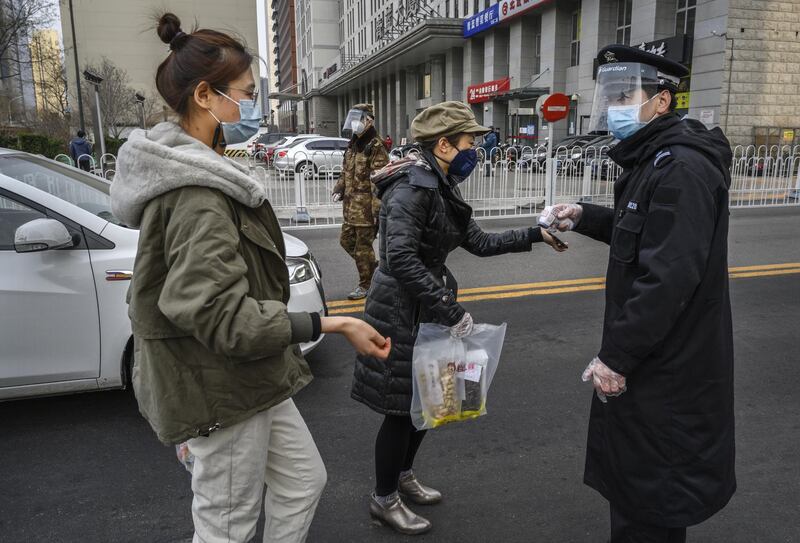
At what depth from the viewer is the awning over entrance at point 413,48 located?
128ft

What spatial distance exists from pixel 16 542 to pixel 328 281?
4988 millimetres

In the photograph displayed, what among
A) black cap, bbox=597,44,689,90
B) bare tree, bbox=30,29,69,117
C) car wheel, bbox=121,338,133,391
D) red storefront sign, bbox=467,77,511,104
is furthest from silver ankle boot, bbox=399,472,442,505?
red storefront sign, bbox=467,77,511,104

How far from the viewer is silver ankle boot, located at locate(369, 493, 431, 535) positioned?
9.21 feet

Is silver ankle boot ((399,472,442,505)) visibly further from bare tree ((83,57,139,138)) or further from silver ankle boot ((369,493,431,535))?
bare tree ((83,57,139,138))

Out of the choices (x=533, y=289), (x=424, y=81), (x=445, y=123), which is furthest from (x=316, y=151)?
(x=424, y=81)

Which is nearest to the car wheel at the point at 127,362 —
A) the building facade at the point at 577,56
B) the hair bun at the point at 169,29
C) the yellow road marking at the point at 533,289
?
the hair bun at the point at 169,29

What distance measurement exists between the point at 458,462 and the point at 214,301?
221 cm

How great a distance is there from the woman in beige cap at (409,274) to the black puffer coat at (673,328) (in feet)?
2.45

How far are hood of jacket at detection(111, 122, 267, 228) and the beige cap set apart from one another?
1243 mm

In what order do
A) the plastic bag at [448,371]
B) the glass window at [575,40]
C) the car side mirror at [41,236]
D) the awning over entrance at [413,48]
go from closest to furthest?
1. the plastic bag at [448,371]
2. the car side mirror at [41,236]
3. the glass window at [575,40]
4. the awning over entrance at [413,48]

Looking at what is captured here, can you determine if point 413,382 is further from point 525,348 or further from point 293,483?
point 525,348

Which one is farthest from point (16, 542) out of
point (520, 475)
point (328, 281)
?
point (328, 281)

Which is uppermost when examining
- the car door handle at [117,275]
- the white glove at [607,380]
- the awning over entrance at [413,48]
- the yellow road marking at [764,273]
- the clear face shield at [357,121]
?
the awning over entrance at [413,48]

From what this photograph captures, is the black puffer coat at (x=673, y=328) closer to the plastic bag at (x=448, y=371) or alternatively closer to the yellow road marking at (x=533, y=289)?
the plastic bag at (x=448, y=371)
